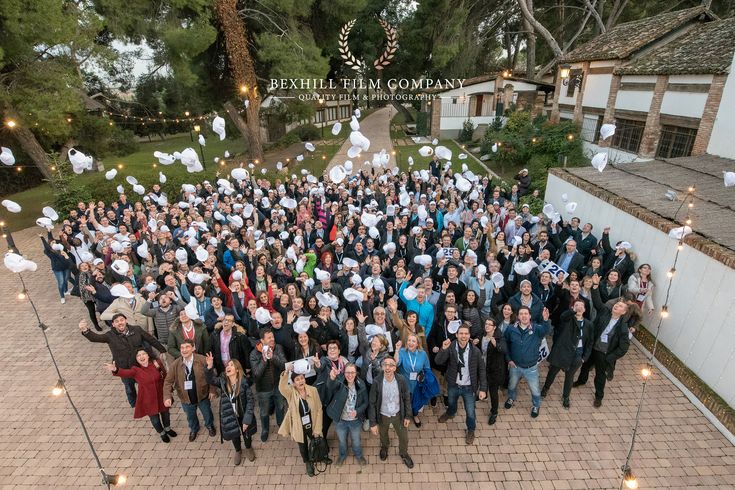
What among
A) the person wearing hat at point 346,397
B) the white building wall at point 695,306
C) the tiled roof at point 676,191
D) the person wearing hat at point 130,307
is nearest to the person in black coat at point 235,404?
the person wearing hat at point 346,397

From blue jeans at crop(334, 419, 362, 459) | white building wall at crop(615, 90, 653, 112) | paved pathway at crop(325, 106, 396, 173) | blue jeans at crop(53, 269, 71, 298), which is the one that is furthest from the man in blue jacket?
paved pathway at crop(325, 106, 396, 173)

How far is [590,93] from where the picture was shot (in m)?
17.5

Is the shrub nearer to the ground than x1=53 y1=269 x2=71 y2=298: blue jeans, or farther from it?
farther from it

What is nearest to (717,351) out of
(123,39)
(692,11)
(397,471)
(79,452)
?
(397,471)

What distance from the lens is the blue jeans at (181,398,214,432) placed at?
5.14 meters

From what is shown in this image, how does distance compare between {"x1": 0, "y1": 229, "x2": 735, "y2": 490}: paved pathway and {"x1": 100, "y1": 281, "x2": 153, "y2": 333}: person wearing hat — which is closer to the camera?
{"x1": 0, "y1": 229, "x2": 735, "y2": 490}: paved pathway

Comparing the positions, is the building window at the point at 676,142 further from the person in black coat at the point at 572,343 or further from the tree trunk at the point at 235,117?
the tree trunk at the point at 235,117

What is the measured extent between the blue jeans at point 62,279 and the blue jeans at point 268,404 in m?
6.84

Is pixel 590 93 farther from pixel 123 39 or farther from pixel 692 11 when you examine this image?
pixel 123 39

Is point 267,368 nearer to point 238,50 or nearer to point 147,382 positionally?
point 147,382

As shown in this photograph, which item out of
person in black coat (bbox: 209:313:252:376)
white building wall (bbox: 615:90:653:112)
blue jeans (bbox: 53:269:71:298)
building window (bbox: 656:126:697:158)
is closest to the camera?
person in black coat (bbox: 209:313:252:376)

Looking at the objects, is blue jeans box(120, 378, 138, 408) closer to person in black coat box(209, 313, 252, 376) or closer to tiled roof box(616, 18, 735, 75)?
person in black coat box(209, 313, 252, 376)

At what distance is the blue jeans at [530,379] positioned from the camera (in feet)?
17.5

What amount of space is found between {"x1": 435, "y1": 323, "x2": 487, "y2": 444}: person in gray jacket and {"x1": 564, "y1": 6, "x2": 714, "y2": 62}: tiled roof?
15878mm
